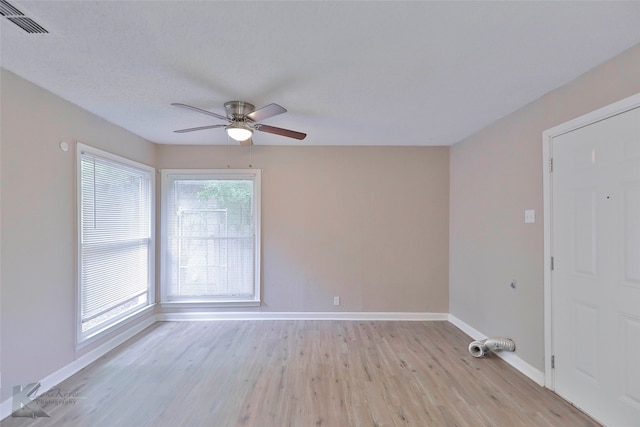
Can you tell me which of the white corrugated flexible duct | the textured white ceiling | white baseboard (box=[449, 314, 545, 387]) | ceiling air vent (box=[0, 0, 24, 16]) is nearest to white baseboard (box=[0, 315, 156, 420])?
the textured white ceiling

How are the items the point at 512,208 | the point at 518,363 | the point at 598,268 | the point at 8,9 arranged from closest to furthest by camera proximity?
the point at 8,9
the point at 598,268
the point at 518,363
the point at 512,208

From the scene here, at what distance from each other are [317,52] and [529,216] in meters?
2.27

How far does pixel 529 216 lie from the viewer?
2.47 m

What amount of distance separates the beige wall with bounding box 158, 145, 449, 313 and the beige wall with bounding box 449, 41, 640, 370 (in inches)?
15.7

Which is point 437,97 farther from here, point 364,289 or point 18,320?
point 18,320

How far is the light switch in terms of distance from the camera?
243cm

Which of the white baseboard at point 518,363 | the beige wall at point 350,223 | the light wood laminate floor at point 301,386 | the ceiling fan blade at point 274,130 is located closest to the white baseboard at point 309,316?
the beige wall at point 350,223

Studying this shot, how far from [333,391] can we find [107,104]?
3192mm

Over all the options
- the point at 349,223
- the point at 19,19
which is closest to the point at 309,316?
the point at 349,223

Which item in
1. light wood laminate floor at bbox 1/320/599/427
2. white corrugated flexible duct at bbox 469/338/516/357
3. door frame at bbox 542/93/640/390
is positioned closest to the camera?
light wood laminate floor at bbox 1/320/599/427

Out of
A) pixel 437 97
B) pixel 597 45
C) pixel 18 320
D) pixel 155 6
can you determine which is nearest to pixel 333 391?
pixel 18 320

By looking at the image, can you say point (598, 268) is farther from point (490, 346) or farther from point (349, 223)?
point (349, 223)

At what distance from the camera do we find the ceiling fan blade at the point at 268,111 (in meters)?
2.00

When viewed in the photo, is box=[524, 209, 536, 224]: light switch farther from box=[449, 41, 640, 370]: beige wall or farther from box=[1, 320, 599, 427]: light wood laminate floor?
box=[1, 320, 599, 427]: light wood laminate floor
